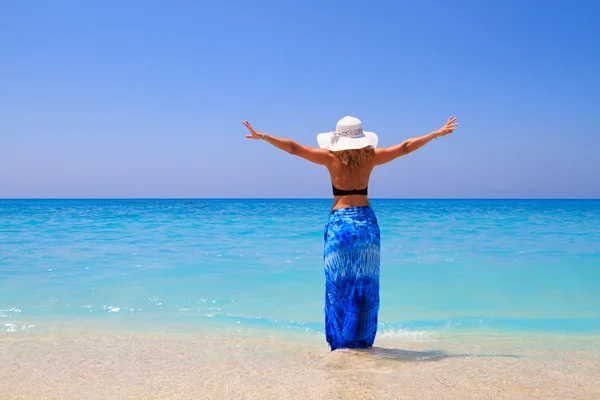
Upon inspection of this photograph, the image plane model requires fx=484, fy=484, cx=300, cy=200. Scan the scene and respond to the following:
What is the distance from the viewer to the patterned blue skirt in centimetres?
391

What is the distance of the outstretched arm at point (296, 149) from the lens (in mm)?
3834

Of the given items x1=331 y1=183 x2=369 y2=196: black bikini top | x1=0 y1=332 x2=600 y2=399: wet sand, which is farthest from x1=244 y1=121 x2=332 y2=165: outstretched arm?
x1=0 y1=332 x2=600 y2=399: wet sand

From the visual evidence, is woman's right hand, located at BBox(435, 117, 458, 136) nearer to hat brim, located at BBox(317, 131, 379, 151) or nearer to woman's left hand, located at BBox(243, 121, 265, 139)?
hat brim, located at BBox(317, 131, 379, 151)

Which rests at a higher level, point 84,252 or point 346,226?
point 346,226

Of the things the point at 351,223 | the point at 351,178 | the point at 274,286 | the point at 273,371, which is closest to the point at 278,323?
the point at 274,286

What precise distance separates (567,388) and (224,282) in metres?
5.92

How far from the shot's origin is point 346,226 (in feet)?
12.8

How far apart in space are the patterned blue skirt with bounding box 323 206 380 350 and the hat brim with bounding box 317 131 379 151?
50 centimetres

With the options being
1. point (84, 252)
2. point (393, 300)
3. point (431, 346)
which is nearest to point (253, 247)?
point (84, 252)

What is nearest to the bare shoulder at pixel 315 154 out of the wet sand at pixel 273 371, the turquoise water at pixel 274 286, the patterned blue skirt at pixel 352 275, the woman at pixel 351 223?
the woman at pixel 351 223

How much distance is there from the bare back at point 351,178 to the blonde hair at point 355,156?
30 millimetres

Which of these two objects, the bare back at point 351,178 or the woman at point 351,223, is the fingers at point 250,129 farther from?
the bare back at point 351,178

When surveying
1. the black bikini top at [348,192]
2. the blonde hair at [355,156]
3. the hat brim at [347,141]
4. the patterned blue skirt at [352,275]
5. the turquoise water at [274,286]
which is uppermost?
the hat brim at [347,141]

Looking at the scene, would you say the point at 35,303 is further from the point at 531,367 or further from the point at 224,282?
the point at 531,367
